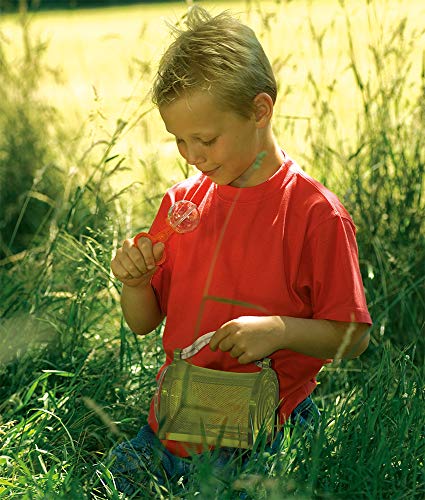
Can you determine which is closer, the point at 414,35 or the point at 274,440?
the point at 274,440

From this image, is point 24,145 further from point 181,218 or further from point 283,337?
point 283,337

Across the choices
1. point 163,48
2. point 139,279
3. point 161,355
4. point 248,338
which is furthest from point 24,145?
point 248,338

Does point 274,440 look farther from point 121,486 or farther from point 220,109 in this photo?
point 220,109

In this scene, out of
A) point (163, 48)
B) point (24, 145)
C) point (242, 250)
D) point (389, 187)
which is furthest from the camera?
point (24, 145)

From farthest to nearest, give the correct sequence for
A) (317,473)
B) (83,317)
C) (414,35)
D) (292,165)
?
(414,35) < (83,317) < (292,165) < (317,473)

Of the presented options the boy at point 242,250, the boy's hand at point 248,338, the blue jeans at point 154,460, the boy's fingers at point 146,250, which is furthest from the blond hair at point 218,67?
the blue jeans at point 154,460

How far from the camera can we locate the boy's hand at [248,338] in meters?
2.22

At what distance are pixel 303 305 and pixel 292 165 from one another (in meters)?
0.37

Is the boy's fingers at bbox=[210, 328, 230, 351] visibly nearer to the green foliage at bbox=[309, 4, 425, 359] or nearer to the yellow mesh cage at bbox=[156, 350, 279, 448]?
the yellow mesh cage at bbox=[156, 350, 279, 448]

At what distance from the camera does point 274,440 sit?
7.68 feet

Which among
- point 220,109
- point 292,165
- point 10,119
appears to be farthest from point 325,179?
point 10,119

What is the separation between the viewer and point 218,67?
2.34 metres

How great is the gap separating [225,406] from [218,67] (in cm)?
82

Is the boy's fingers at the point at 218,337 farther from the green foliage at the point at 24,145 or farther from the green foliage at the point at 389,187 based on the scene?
the green foliage at the point at 24,145
